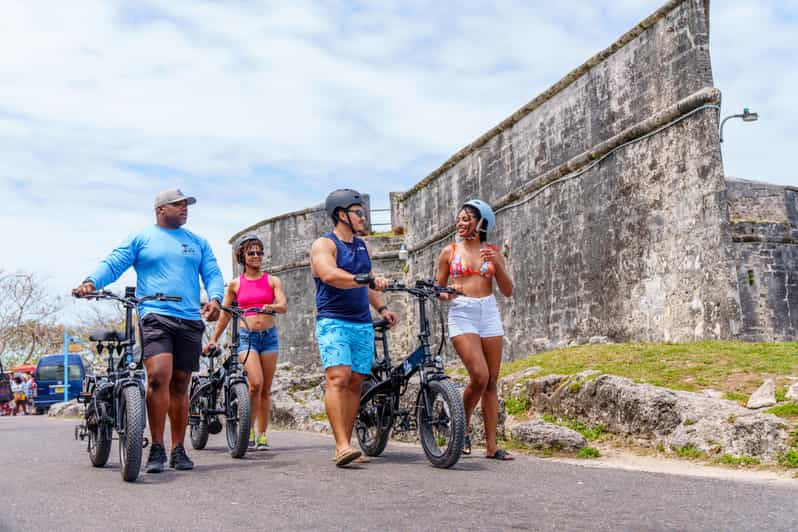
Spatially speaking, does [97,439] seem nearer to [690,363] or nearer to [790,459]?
[790,459]

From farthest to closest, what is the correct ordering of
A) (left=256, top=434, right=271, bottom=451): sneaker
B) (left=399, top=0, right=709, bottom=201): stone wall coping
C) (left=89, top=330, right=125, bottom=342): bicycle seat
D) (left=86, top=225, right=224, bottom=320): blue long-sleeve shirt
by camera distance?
(left=399, top=0, right=709, bottom=201): stone wall coping → (left=256, top=434, right=271, bottom=451): sneaker → (left=89, top=330, right=125, bottom=342): bicycle seat → (left=86, top=225, right=224, bottom=320): blue long-sleeve shirt

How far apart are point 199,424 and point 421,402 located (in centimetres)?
279

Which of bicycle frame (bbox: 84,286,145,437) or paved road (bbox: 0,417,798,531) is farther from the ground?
bicycle frame (bbox: 84,286,145,437)

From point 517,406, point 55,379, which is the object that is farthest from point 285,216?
point 517,406

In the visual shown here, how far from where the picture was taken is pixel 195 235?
6.55 metres

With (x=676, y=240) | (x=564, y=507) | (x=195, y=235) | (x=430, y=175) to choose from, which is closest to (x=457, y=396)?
(x=564, y=507)

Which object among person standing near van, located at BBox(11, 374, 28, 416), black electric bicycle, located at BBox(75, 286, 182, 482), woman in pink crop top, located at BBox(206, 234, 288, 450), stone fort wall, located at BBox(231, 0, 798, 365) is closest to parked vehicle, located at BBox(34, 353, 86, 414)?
person standing near van, located at BBox(11, 374, 28, 416)

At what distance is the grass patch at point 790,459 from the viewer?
581 centimetres

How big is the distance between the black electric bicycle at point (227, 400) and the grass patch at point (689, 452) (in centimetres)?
340

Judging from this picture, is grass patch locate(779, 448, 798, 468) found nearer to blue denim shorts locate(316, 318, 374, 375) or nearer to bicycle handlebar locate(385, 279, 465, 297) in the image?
bicycle handlebar locate(385, 279, 465, 297)

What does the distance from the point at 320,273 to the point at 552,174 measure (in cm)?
1027

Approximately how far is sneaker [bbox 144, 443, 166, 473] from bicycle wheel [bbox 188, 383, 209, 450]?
5.79 ft

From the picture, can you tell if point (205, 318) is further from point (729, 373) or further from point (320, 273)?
point (729, 373)

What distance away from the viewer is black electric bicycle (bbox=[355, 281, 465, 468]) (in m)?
5.54
